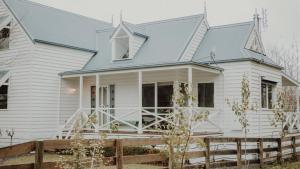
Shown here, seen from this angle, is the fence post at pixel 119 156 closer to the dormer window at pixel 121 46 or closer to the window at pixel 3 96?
the dormer window at pixel 121 46

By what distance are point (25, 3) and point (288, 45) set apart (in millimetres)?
28056

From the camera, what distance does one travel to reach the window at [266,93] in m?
16.8

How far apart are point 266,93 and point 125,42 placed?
6.57m

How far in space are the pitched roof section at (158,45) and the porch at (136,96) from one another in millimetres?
523

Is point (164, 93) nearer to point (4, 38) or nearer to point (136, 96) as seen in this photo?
point (136, 96)

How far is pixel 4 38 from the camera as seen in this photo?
18.7 metres

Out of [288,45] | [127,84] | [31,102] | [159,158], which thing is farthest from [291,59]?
[159,158]

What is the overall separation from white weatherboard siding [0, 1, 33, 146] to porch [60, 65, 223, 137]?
5.47 ft

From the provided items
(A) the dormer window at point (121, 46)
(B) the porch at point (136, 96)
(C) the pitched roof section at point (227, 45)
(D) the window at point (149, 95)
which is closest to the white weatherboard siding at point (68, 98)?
(B) the porch at point (136, 96)

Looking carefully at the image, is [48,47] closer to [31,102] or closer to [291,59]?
[31,102]

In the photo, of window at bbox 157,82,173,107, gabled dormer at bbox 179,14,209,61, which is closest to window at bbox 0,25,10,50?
window at bbox 157,82,173,107

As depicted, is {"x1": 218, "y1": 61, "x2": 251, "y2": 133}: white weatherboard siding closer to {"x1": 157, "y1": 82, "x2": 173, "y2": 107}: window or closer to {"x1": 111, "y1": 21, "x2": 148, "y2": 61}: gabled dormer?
{"x1": 157, "y1": 82, "x2": 173, "y2": 107}: window

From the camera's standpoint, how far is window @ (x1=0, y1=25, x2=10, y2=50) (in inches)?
730

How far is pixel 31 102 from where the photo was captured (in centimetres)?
1688
